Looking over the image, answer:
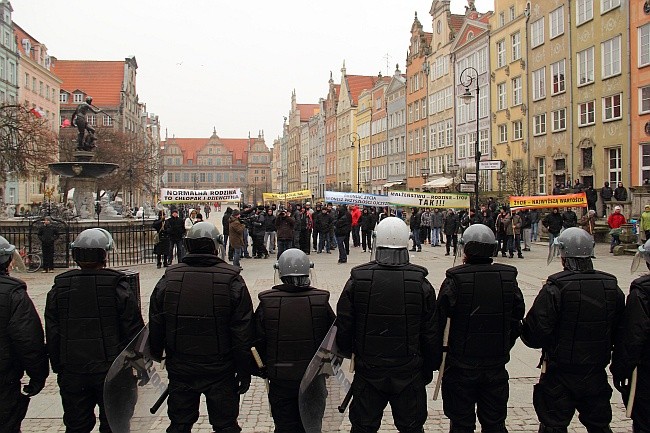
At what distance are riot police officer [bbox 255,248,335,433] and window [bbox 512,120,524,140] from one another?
118 ft

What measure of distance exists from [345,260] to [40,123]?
61.1 feet

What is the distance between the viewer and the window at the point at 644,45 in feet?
86.8

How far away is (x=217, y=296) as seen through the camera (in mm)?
4289

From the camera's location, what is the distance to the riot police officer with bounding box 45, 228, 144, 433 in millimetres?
4410

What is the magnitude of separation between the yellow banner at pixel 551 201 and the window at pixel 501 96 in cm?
1953

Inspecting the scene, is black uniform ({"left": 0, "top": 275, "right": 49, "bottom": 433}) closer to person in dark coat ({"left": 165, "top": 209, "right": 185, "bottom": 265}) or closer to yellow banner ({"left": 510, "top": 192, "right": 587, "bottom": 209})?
person in dark coat ({"left": 165, "top": 209, "right": 185, "bottom": 265})

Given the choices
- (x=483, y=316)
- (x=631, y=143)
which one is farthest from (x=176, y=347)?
(x=631, y=143)

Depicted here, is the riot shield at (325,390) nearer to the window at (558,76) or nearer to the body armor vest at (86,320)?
the body armor vest at (86,320)

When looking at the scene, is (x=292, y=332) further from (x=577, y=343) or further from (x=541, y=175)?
(x=541, y=175)

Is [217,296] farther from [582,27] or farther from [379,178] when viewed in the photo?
[379,178]

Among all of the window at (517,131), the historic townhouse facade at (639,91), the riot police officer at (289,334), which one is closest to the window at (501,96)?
the window at (517,131)

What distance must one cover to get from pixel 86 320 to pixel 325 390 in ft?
5.93

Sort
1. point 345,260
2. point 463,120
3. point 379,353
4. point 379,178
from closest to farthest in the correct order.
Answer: point 379,353 → point 345,260 → point 463,120 → point 379,178

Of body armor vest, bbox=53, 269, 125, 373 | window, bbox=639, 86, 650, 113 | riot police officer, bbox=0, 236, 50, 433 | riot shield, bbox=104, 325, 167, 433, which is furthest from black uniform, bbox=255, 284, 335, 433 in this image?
window, bbox=639, 86, 650, 113
